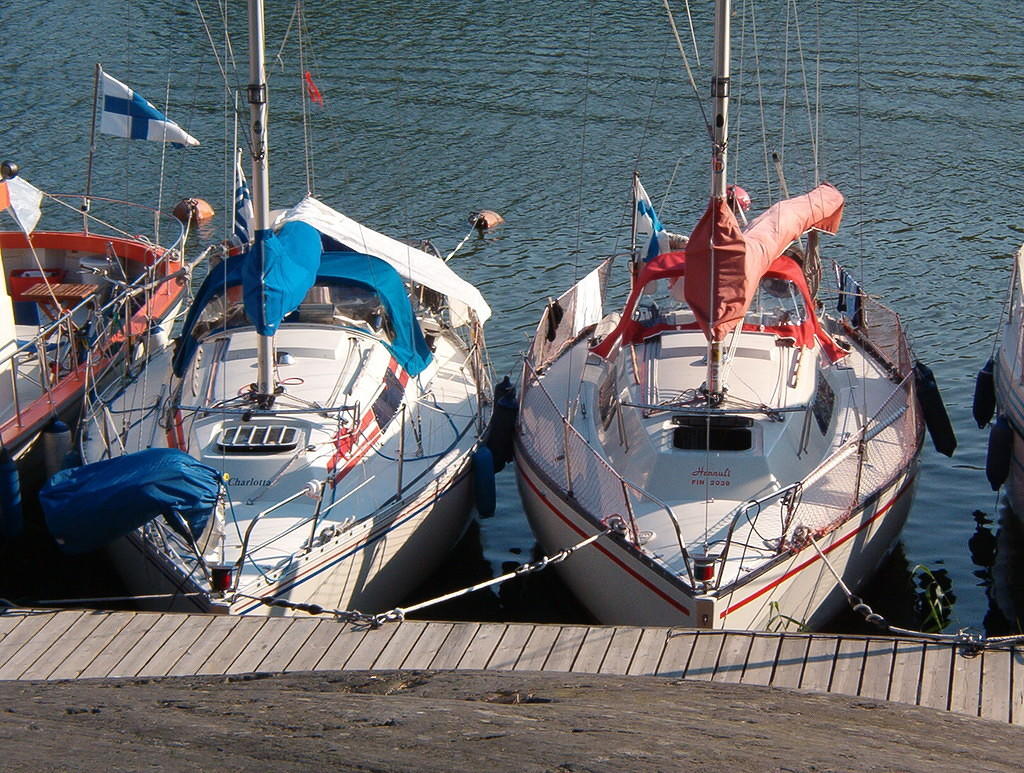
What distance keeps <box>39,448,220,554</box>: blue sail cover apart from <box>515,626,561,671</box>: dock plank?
142 inches

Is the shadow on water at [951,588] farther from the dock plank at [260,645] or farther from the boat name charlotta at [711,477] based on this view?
the dock plank at [260,645]

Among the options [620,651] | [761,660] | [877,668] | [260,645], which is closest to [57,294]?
[260,645]

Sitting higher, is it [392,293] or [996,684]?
[392,293]

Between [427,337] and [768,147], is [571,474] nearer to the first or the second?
[427,337]

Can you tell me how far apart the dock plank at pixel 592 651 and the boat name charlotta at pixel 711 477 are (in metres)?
3.20

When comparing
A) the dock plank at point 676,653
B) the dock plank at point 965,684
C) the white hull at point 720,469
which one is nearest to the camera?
the dock plank at point 965,684

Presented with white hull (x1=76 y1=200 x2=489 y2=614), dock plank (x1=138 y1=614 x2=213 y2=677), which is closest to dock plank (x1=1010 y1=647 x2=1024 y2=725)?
white hull (x1=76 y1=200 x2=489 y2=614)

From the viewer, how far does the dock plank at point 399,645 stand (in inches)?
412

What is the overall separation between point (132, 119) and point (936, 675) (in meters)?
12.7

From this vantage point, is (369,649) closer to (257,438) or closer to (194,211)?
(257,438)

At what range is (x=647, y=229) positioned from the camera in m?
17.4

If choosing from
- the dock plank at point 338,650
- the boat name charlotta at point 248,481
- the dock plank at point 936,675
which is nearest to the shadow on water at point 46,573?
the boat name charlotta at point 248,481

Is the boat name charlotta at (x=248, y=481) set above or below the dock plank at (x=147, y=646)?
above

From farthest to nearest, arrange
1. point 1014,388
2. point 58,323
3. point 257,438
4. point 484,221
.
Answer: point 484,221, point 58,323, point 1014,388, point 257,438
